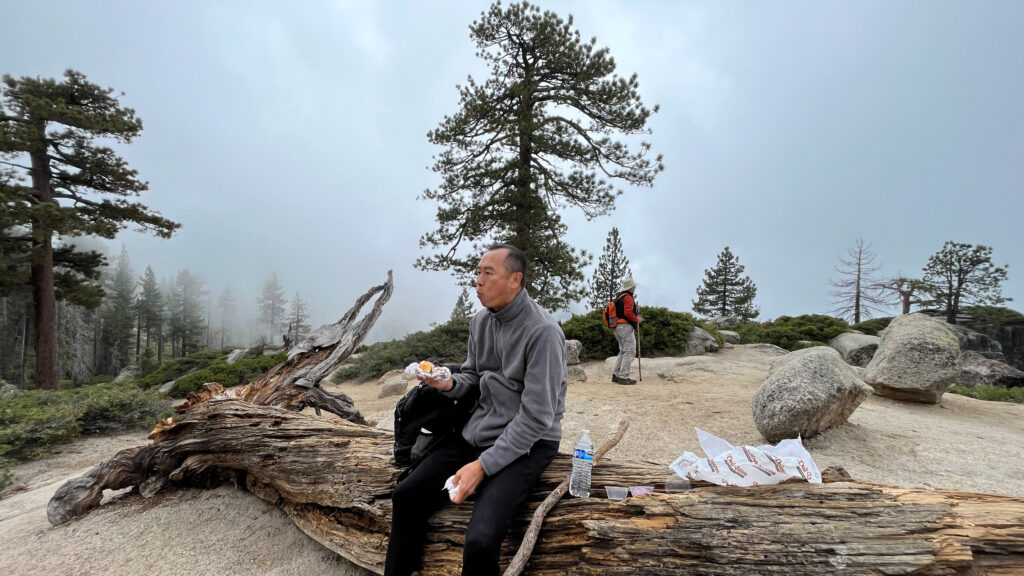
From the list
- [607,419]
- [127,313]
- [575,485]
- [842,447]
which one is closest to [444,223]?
[607,419]

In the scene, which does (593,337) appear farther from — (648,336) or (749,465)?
(749,465)

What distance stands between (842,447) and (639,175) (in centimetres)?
920

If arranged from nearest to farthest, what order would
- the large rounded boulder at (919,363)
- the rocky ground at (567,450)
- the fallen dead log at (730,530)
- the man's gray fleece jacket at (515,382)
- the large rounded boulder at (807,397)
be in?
the fallen dead log at (730,530), the man's gray fleece jacket at (515,382), the rocky ground at (567,450), the large rounded boulder at (807,397), the large rounded boulder at (919,363)

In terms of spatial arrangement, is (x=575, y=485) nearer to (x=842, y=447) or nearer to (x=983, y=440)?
(x=842, y=447)

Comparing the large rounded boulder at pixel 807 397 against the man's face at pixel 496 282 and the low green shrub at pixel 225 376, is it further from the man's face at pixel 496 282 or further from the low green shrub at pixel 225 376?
the low green shrub at pixel 225 376

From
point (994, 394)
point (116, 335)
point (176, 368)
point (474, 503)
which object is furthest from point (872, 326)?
point (116, 335)

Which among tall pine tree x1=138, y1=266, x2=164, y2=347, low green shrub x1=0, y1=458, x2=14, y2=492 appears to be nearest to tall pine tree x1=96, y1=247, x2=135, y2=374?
tall pine tree x1=138, y1=266, x2=164, y2=347

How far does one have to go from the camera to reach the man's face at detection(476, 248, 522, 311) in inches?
94.0

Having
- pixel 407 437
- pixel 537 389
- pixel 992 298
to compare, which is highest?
pixel 992 298

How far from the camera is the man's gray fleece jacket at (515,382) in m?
2.17

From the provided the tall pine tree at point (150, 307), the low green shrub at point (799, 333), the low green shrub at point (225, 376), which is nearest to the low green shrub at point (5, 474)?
the low green shrub at point (225, 376)

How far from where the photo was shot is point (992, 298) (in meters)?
22.7

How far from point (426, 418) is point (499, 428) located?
48 centimetres

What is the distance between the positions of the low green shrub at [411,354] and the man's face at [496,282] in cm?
1116
